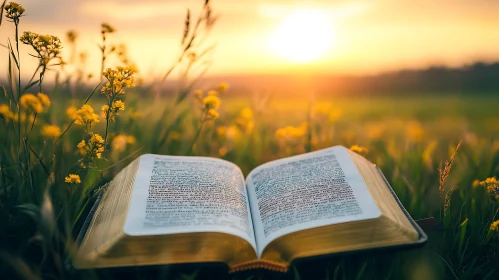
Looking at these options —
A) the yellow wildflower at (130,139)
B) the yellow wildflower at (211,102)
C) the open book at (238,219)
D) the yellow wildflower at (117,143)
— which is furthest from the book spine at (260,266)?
the yellow wildflower at (130,139)

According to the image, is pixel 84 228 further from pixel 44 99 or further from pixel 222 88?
pixel 222 88

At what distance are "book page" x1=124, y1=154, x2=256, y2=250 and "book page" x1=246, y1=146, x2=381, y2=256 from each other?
2.5 inches

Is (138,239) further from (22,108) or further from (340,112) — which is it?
(340,112)

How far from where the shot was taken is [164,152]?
3.12 meters

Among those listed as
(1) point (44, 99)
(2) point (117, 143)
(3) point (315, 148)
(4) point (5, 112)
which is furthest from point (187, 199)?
(3) point (315, 148)

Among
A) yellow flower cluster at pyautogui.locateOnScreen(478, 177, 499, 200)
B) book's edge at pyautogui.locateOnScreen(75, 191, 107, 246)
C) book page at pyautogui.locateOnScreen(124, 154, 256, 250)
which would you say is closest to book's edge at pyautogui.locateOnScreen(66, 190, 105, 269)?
book's edge at pyautogui.locateOnScreen(75, 191, 107, 246)

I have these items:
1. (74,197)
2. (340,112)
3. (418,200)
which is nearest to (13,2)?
(74,197)

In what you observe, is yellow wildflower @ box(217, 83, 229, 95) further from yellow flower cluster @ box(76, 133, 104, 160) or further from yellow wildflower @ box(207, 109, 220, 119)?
yellow flower cluster @ box(76, 133, 104, 160)

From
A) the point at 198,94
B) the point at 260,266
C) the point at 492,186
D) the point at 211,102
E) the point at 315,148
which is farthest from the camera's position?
the point at 315,148

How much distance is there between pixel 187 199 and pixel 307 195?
454 millimetres

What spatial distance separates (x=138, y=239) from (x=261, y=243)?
42 centimetres

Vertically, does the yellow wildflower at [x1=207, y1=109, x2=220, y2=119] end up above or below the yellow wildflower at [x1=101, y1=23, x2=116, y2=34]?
below

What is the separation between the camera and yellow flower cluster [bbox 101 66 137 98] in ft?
6.59

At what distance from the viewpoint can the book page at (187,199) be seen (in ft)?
5.66
